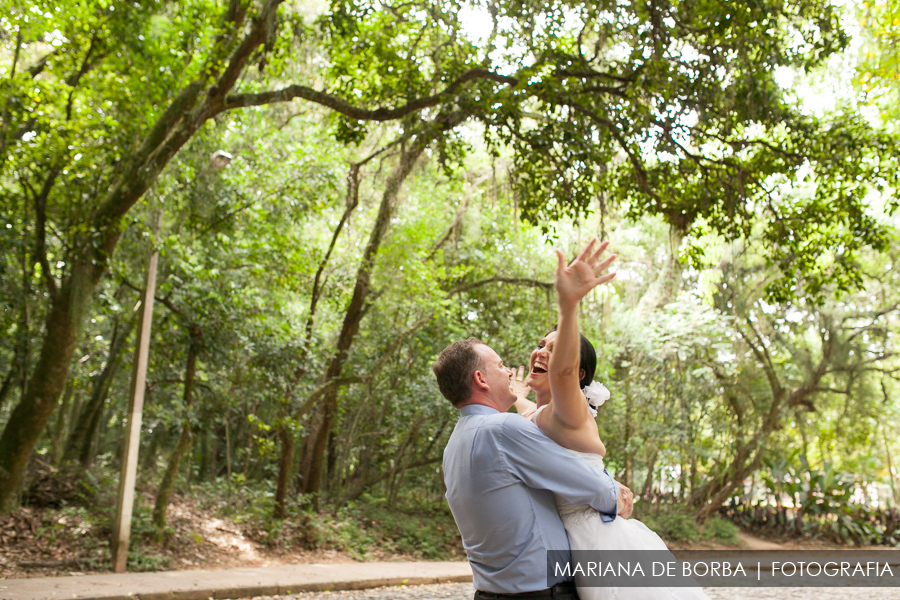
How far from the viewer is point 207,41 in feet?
32.4

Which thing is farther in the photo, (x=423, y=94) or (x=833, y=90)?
(x=833, y=90)

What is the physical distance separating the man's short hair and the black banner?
586 mm

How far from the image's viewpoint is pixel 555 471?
6.41ft

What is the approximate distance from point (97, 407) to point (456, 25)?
9.80 metres

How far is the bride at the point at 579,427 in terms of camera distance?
1.87 metres

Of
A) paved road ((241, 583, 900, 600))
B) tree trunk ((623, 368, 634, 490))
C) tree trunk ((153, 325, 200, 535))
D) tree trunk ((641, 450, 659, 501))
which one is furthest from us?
tree trunk ((641, 450, 659, 501))

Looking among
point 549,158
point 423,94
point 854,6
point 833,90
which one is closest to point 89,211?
point 423,94

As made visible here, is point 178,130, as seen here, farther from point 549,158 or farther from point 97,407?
point 97,407

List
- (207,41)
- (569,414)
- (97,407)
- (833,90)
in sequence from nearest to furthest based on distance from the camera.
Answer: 1. (569,414)
2. (207,41)
3. (833,90)
4. (97,407)

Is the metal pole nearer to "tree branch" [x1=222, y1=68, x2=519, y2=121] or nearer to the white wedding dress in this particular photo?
"tree branch" [x1=222, y1=68, x2=519, y2=121]

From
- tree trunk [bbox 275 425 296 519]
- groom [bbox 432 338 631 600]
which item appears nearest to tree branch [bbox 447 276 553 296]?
tree trunk [bbox 275 425 296 519]

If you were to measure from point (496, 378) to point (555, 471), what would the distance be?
424 millimetres

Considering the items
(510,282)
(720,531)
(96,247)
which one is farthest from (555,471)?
(720,531)

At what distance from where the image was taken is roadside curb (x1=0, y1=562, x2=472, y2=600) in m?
6.67
